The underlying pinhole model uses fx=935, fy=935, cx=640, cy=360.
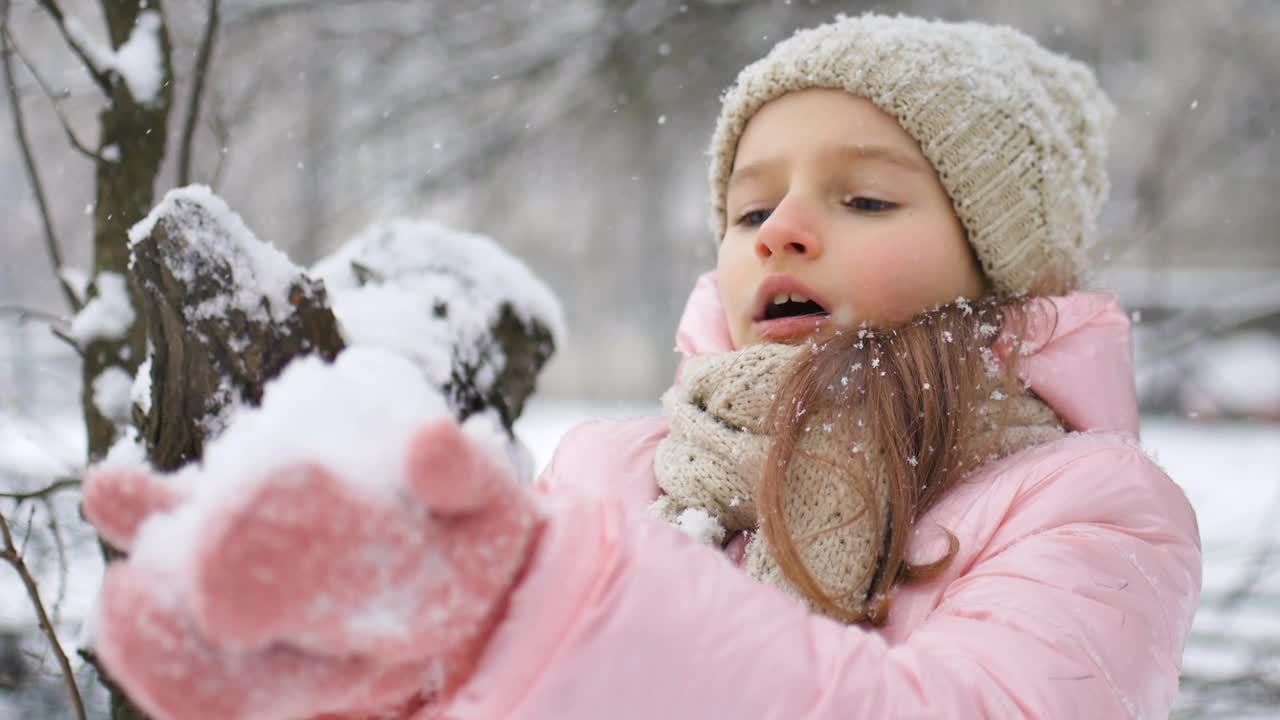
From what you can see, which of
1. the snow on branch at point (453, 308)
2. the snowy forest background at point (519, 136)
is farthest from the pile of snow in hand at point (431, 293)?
the snowy forest background at point (519, 136)

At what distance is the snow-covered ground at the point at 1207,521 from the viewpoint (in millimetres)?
1705

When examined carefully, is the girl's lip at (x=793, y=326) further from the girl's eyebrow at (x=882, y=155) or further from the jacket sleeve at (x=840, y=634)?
the jacket sleeve at (x=840, y=634)

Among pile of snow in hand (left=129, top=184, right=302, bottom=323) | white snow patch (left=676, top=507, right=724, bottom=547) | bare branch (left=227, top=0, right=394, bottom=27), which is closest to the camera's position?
pile of snow in hand (left=129, top=184, right=302, bottom=323)

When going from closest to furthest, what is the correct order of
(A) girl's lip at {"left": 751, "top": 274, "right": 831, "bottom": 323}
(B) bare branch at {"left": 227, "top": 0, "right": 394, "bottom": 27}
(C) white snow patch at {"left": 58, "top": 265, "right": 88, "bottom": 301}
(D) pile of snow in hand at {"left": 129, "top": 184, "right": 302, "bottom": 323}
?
1. (D) pile of snow in hand at {"left": 129, "top": 184, "right": 302, "bottom": 323}
2. (A) girl's lip at {"left": 751, "top": 274, "right": 831, "bottom": 323}
3. (C) white snow patch at {"left": 58, "top": 265, "right": 88, "bottom": 301}
4. (B) bare branch at {"left": 227, "top": 0, "right": 394, "bottom": 27}

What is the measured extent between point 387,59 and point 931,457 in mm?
2950

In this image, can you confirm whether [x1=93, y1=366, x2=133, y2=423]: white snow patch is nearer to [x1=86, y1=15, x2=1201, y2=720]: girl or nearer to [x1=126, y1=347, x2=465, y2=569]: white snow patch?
[x1=86, y1=15, x2=1201, y2=720]: girl

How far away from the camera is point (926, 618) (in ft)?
3.57

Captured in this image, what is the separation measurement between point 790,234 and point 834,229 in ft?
0.23

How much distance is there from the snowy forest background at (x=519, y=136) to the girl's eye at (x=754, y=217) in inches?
18.1

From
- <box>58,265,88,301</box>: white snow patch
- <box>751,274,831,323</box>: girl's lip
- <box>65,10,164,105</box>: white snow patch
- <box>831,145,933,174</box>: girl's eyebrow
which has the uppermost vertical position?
<box>65,10,164,105</box>: white snow patch

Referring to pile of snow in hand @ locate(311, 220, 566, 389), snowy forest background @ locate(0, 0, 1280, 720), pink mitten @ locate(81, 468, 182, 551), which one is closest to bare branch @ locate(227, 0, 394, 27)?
snowy forest background @ locate(0, 0, 1280, 720)

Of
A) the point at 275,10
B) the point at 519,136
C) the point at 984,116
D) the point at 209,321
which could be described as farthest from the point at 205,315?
the point at 519,136

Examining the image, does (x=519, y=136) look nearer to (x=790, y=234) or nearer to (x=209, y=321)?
(x=790, y=234)

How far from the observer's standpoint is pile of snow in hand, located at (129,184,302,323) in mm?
1011
